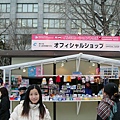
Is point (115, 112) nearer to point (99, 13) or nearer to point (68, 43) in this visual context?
point (68, 43)

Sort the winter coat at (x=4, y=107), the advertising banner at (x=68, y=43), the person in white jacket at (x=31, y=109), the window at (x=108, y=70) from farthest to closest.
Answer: the advertising banner at (x=68, y=43) < the window at (x=108, y=70) < the winter coat at (x=4, y=107) < the person in white jacket at (x=31, y=109)

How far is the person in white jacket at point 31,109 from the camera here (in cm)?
315

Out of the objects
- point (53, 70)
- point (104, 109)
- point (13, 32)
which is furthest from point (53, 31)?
point (104, 109)

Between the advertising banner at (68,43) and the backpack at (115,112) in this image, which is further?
the advertising banner at (68,43)

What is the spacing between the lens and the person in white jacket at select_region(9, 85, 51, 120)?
3154mm

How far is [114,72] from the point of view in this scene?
29.3 feet

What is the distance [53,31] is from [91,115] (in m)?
30.6

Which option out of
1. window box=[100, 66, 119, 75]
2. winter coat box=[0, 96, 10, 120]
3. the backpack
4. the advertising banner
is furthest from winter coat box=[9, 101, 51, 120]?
window box=[100, 66, 119, 75]

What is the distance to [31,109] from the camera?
3.21 m

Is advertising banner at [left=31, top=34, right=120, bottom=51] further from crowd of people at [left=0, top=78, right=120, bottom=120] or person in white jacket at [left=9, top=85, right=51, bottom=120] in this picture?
person in white jacket at [left=9, top=85, right=51, bottom=120]

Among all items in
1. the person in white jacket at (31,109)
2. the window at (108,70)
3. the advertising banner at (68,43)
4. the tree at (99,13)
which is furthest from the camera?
the tree at (99,13)

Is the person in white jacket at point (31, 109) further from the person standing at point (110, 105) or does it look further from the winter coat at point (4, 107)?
the winter coat at point (4, 107)

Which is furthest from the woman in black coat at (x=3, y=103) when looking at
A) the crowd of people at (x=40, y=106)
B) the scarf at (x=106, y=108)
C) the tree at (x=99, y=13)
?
the tree at (x=99, y=13)

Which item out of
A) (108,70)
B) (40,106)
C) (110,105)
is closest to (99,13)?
(108,70)
